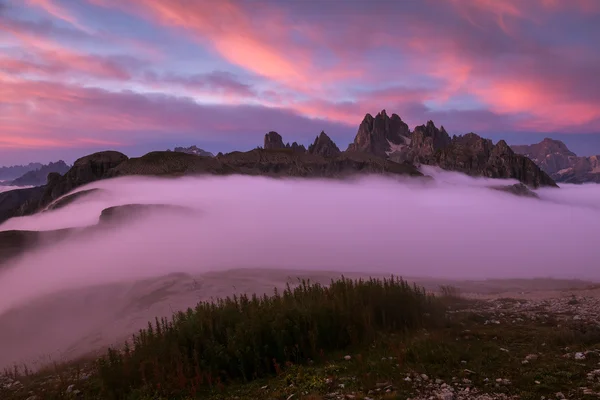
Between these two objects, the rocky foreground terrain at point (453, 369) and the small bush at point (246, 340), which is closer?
the rocky foreground terrain at point (453, 369)

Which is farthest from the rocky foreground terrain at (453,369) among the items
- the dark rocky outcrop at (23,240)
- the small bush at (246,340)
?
the dark rocky outcrop at (23,240)

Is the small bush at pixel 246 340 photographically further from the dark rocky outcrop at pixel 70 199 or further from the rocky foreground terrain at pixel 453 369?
the dark rocky outcrop at pixel 70 199

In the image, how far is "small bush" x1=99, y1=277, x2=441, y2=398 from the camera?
15430 millimetres

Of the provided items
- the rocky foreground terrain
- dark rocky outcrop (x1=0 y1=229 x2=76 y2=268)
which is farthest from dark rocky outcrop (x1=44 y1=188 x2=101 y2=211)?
the rocky foreground terrain

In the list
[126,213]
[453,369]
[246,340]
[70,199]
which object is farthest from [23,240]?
[70,199]

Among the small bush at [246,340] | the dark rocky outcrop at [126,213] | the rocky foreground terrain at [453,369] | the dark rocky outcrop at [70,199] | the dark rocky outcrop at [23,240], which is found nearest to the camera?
the rocky foreground terrain at [453,369]

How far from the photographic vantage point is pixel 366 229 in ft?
409

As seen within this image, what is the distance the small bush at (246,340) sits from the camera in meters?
15.4

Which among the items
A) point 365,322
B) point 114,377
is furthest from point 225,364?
point 365,322

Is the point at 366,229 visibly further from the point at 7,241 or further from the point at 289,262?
the point at 7,241

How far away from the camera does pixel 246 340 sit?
16.7m

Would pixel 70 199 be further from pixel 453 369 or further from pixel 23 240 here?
pixel 453 369

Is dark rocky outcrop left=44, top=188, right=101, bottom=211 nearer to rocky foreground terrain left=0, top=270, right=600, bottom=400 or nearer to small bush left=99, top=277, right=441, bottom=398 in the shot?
rocky foreground terrain left=0, top=270, right=600, bottom=400

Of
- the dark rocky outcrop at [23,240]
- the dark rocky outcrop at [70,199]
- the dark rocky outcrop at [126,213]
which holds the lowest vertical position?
the dark rocky outcrop at [23,240]
